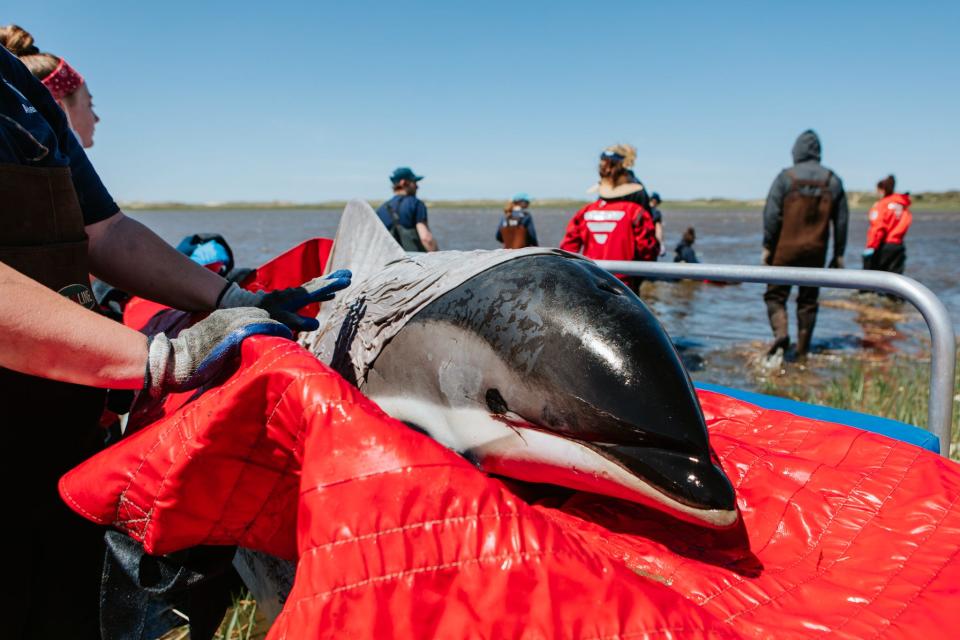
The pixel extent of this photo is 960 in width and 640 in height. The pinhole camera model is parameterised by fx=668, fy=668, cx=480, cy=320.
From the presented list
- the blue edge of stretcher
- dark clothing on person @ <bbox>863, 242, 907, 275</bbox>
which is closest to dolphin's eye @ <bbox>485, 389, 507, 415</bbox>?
the blue edge of stretcher

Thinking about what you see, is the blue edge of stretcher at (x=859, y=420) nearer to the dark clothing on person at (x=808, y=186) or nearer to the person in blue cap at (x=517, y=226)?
the dark clothing on person at (x=808, y=186)

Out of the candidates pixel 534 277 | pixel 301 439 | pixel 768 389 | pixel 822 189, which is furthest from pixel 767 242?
pixel 301 439

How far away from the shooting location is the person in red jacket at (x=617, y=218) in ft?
19.2

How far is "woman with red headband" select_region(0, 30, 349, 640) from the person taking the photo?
3.86 feet

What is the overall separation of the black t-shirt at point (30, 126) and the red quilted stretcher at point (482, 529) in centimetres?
60

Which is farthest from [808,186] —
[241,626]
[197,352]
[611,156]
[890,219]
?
[197,352]

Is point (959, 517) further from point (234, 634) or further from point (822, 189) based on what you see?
point (822, 189)

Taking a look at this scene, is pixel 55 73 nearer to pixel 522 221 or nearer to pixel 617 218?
pixel 617 218

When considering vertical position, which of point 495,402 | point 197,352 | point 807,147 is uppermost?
point 807,147

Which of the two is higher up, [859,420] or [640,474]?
[640,474]

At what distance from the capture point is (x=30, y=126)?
4.65 feet

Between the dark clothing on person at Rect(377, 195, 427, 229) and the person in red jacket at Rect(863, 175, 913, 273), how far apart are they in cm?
753

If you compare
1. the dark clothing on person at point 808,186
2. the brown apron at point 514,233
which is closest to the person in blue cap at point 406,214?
the brown apron at point 514,233

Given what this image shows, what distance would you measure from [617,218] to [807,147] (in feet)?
7.91
